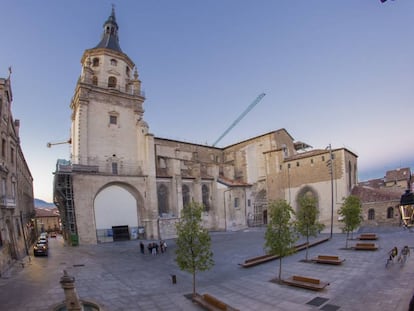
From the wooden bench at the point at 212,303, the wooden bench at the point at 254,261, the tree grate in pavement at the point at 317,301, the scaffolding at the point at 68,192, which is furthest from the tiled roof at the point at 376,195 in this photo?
the scaffolding at the point at 68,192

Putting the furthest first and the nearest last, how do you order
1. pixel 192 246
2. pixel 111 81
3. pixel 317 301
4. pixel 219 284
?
pixel 111 81, pixel 219 284, pixel 192 246, pixel 317 301

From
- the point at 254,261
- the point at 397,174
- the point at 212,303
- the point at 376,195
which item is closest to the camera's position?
the point at 212,303

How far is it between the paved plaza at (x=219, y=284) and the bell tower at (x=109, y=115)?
14.0 meters

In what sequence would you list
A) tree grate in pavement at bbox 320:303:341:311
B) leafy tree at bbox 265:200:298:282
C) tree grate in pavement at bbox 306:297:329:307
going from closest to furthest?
1. tree grate in pavement at bbox 320:303:341:311
2. tree grate in pavement at bbox 306:297:329:307
3. leafy tree at bbox 265:200:298:282

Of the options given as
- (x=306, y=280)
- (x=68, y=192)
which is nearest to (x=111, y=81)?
(x=68, y=192)

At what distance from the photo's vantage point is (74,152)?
31719mm

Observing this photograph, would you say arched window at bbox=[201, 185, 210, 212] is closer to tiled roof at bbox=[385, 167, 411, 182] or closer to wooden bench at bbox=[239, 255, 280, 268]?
wooden bench at bbox=[239, 255, 280, 268]

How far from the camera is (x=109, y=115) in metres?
32.7

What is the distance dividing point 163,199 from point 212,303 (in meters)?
26.8

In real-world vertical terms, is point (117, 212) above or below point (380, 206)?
above

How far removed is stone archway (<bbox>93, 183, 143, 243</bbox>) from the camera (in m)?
29.1

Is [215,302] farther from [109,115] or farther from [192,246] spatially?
[109,115]

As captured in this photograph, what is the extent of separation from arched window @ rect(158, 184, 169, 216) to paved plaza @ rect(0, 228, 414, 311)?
587 inches

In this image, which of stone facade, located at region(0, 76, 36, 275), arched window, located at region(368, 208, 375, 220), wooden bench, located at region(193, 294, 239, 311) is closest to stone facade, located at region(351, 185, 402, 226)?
arched window, located at region(368, 208, 375, 220)
